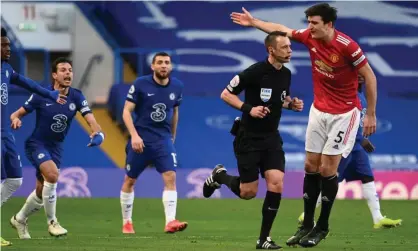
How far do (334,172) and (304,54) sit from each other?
16.9 metres

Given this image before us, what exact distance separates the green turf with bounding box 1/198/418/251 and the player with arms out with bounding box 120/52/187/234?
0.73m

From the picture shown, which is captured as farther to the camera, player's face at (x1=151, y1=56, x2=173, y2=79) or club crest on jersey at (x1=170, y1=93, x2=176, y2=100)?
club crest on jersey at (x1=170, y1=93, x2=176, y2=100)

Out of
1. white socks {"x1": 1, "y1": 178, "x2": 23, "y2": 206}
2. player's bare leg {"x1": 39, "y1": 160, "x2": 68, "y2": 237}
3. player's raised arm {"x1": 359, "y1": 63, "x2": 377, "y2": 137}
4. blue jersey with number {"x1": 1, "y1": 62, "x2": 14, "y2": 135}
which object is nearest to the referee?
player's raised arm {"x1": 359, "y1": 63, "x2": 377, "y2": 137}

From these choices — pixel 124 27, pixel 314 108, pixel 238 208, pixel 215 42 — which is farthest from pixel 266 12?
pixel 314 108

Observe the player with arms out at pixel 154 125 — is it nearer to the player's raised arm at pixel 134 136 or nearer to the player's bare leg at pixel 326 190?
the player's raised arm at pixel 134 136

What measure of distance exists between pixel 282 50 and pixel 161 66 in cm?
360

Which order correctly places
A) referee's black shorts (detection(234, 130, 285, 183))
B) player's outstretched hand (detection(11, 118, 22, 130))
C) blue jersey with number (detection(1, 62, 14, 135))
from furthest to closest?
player's outstretched hand (detection(11, 118, 22, 130))
blue jersey with number (detection(1, 62, 14, 135))
referee's black shorts (detection(234, 130, 285, 183))

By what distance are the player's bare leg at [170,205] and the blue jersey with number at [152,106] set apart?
570mm

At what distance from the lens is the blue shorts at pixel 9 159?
12398 millimetres

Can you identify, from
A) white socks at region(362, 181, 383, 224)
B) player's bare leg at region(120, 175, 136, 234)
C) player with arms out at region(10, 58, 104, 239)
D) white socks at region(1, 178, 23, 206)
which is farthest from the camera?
white socks at region(362, 181, 383, 224)

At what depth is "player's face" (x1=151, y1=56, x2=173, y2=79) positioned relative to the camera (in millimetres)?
14609

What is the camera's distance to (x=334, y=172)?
38.5 ft

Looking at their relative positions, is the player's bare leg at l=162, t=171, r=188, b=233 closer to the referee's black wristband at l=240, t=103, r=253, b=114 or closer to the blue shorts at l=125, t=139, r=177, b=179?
the blue shorts at l=125, t=139, r=177, b=179

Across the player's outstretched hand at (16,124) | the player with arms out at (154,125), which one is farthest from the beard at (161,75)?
the player's outstretched hand at (16,124)
